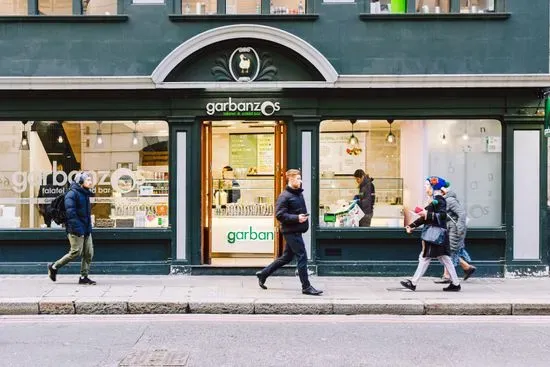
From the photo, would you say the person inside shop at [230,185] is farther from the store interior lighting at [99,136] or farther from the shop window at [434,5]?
the shop window at [434,5]

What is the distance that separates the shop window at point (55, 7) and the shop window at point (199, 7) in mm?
2140

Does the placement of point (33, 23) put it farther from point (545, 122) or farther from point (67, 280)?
point (545, 122)

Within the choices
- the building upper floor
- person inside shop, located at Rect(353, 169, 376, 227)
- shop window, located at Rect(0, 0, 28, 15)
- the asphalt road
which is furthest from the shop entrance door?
shop window, located at Rect(0, 0, 28, 15)

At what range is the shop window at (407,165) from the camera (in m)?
11.7

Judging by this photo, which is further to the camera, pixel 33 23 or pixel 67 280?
pixel 33 23

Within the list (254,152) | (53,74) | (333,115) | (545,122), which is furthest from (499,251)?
(53,74)

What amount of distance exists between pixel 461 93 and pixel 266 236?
4.54m

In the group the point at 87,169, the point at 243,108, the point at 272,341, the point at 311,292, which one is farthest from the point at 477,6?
the point at 87,169

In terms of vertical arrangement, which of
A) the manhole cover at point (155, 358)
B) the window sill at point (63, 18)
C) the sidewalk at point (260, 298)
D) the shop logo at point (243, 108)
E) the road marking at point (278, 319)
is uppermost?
the window sill at point (63, 18)

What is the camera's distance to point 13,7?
458 inches

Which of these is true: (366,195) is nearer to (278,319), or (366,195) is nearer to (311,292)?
(311,292)

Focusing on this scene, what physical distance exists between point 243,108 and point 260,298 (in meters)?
3.79

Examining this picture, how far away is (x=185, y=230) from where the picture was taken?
37.6ft

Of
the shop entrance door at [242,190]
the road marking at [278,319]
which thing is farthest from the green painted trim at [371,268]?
the road marking at [278,319]
